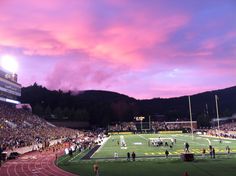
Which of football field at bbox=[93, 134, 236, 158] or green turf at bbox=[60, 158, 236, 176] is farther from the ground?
football field at bbox=[93, 134, 236, 158]

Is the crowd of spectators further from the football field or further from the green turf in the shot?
the green turf

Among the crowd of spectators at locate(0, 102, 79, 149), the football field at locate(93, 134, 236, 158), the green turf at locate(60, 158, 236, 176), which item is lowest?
the green turf at locate(60, 158, 236, 176)

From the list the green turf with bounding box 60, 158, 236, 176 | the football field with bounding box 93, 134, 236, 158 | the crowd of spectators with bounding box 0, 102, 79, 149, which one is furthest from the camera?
the crowd of spectators with bounding box 0, 102, 79, 149

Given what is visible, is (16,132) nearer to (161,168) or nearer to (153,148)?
(153,148)

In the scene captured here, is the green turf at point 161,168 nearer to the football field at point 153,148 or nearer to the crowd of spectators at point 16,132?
the football field at point 153,148

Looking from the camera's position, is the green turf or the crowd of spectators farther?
the crowd of spectators

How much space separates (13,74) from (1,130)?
49323 millimetres

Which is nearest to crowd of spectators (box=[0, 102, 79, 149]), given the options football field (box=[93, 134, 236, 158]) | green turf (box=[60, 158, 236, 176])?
football field (box=[93, 134, 236, 158])

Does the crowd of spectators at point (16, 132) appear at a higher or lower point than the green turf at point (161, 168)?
higher

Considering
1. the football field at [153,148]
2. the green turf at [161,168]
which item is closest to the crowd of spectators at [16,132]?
the football field at [153,148]

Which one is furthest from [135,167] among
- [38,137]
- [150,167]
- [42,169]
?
[38,137]

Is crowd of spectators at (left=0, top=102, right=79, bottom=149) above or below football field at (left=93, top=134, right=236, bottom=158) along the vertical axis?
above

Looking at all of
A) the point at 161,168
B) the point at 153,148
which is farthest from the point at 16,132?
the point at 161,168

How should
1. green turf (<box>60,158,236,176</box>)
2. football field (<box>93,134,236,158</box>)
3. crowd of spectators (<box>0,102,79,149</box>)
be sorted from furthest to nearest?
crowd of spectators (<box>0,102,79,149</box>), football field (<box>93,134,236,158</box>), green turf (<box>60,158,236,176</box>)
